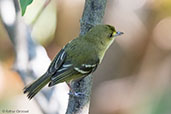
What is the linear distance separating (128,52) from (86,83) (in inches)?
54.5

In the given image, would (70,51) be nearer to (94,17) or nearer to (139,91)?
(94,17)

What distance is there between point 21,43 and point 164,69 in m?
1.28

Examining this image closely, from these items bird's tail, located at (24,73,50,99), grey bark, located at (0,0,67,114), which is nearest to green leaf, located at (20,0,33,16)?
bird's tail, located at (24,73,50,99)

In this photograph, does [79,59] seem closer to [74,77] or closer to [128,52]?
[74,77]

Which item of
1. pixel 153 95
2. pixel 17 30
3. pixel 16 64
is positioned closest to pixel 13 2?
pixel 17 30

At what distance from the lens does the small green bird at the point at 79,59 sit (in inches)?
80.8

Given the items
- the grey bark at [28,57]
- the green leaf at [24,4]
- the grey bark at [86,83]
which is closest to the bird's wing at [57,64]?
the grey bark at [86,83]

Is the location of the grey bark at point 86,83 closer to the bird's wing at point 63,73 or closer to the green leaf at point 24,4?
the bird's wing at point 63,73

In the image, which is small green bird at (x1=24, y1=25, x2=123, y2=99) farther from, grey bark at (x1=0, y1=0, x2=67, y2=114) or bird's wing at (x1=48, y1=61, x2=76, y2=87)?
grey bark at (x1=0, y1=0, x2=67, y2=114)

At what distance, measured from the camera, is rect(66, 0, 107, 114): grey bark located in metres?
2.02

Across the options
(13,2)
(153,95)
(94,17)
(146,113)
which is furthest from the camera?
(153,95)

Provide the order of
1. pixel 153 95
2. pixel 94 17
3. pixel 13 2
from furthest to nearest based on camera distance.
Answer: pixel 153 95, pixel 13 2, pixel 94 17

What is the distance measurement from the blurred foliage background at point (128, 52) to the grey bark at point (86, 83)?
1.04 meters

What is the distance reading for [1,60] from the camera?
3.18m
